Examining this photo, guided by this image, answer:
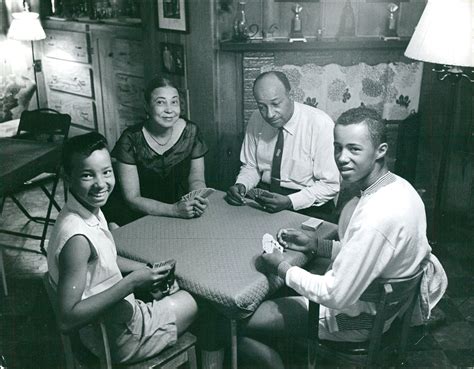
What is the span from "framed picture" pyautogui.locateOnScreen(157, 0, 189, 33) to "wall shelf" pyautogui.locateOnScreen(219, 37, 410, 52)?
43 centimetres

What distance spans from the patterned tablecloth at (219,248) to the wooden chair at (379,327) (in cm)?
25

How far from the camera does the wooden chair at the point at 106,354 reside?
1.74 meters

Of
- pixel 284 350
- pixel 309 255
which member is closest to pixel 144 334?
pixel 309 255

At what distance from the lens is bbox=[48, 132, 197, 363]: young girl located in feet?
5.40

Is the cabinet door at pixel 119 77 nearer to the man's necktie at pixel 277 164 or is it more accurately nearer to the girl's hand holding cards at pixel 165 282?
the man's necktie at pixel 277 164

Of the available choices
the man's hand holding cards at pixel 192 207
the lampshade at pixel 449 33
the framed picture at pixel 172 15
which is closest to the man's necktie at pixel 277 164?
the man's hand holding cards at pixel 192 207

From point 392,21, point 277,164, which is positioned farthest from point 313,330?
point 392,21

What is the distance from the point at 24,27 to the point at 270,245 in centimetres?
423

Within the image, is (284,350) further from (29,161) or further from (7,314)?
(29,161)

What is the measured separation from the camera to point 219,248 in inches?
82.0

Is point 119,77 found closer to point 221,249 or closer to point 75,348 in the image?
point 221,249

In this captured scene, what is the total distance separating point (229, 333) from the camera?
2.13 metres

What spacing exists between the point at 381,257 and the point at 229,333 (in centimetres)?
74

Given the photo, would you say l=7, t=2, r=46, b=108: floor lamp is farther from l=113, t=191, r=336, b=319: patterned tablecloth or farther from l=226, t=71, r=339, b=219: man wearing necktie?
l=113, t=191, r=336, b=319: patterned tablecloth
